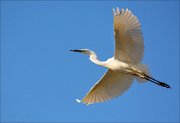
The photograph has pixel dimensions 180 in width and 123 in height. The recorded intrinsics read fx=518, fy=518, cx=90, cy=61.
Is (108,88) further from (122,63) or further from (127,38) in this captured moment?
(127,38)

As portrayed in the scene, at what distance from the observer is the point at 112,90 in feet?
53.5

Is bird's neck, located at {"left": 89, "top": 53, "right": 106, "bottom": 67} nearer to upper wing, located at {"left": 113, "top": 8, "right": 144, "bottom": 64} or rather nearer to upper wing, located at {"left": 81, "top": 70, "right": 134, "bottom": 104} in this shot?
upper wing, located at {"left": 113, "top": 8, "right": 144, "bottom": 64}

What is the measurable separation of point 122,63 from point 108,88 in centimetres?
137

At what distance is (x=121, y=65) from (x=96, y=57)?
986 millimetres

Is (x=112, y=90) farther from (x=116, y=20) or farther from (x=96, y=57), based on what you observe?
(x=116, y=20)

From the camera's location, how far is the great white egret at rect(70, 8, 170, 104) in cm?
1424

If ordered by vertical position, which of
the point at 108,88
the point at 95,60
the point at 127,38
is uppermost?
the point at 95,60

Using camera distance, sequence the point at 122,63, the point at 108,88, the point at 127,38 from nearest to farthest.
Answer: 1. the point at 127,38
2. the point at 122,63
3. the point at 108,88

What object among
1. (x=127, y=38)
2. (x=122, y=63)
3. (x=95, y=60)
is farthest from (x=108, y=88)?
(x=127, y=38)

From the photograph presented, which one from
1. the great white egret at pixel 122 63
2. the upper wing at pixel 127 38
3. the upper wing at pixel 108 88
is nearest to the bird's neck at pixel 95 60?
the great white egret at pixel 122 63

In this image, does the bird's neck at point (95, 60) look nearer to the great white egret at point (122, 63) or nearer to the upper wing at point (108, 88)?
the great white egret at point (122, 63)

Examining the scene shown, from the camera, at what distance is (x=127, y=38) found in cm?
1461

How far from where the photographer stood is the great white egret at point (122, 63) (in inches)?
560

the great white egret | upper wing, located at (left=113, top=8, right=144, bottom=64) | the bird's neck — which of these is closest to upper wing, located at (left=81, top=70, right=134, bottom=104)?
the great white egret
